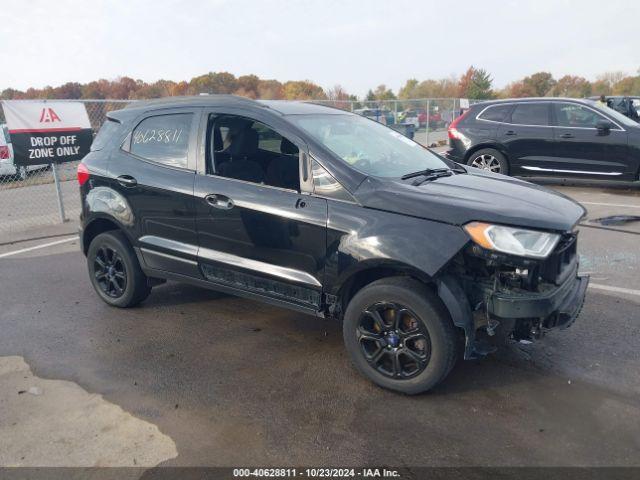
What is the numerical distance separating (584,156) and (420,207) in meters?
7.68

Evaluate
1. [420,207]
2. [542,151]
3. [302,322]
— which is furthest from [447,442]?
[542,151]

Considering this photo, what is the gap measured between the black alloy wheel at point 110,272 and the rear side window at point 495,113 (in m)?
7.84

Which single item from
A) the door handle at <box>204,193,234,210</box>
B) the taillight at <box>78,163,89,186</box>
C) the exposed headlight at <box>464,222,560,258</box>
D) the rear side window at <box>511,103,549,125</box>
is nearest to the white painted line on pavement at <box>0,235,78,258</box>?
the taillight at <box>78,163,89,186</box>

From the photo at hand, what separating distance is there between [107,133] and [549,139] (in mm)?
7889

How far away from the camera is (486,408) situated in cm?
322

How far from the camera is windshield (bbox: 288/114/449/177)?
3.79m

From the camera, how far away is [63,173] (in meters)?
16.6

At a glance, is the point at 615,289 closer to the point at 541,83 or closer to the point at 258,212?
the point at 258,212

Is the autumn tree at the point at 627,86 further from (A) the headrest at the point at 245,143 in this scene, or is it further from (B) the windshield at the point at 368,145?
(A) the headrest at the point at 245,143

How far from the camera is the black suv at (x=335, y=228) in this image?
3.14 meters

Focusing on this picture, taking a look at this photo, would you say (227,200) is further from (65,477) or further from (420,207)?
(65,477)

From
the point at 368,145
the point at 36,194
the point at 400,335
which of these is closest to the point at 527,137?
the point at 368,145

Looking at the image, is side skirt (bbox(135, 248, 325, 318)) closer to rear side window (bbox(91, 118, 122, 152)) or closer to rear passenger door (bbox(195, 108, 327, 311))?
rear passenger door (bbox(195, 108, 327, 311))

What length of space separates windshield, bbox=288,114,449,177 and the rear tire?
19.5 feet
